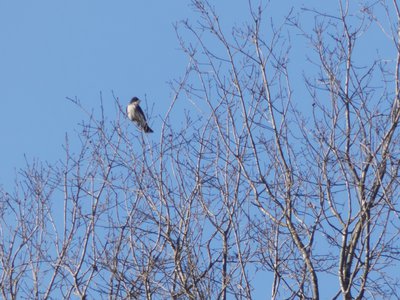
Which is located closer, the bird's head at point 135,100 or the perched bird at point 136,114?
the perched bird at point 136,114

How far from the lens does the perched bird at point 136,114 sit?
8.55 meters

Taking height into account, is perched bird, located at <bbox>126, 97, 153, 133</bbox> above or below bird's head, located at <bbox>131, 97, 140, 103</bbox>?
below

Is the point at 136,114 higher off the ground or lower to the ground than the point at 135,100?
lower

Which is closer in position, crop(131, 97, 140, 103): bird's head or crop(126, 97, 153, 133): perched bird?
crop(126, 97, 153, 133): perched bird

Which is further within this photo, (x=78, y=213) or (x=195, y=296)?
(x=78, y=213)

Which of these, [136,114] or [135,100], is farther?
[135,100]

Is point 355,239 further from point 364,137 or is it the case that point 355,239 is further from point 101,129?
point 101,129

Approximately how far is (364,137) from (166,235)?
157 cm

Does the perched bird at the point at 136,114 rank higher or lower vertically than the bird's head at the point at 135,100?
lower

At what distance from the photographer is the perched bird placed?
855cm

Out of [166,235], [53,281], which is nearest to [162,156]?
[166,235]

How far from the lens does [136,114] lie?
12.1 m

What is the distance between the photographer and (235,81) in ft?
22.2

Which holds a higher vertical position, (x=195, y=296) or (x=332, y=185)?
(x=332, y=185)
